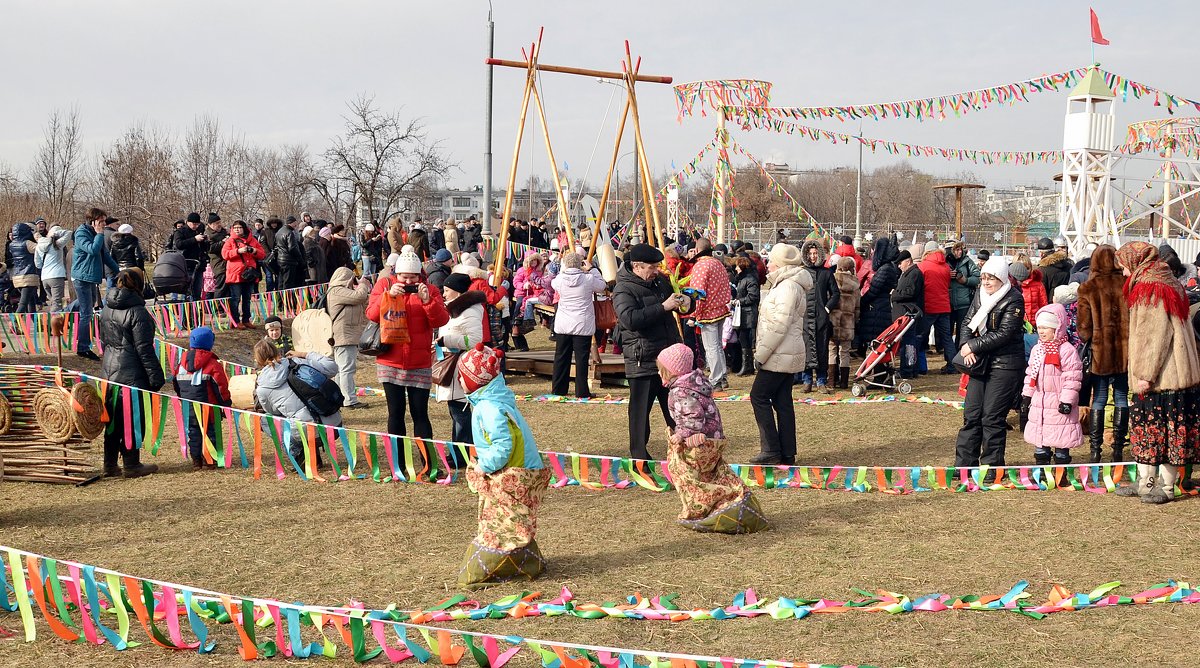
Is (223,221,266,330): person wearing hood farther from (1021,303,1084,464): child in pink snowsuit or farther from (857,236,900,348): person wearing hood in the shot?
(1021,303,1084,464): child in pink snowsuit

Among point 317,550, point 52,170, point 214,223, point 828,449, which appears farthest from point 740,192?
point 317,550

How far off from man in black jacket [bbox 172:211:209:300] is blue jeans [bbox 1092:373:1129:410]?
14319mm

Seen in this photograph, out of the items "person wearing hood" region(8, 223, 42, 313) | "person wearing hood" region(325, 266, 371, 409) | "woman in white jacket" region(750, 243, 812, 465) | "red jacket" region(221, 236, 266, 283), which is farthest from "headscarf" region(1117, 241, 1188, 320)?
"person wearing hood" region(8, 223, 42, 313)

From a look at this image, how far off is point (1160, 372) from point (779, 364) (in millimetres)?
2793

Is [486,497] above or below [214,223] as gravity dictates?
below

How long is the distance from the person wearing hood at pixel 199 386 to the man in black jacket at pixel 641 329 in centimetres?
359

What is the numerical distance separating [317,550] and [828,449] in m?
4.96

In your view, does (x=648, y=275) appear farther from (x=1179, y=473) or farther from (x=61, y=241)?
(x=61, y=241)

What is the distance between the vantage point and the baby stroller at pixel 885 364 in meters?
12.6

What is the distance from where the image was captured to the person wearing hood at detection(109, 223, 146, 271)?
50.5ft

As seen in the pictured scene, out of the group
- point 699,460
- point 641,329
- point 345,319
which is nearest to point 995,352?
point 641,329

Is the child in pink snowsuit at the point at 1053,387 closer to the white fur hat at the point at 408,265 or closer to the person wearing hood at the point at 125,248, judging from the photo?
the white fur hat at the point at 408,265

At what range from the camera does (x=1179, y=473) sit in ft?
25.0

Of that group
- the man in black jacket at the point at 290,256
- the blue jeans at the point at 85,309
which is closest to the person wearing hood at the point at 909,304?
Result: the man in black jacket at the point at 290,256
